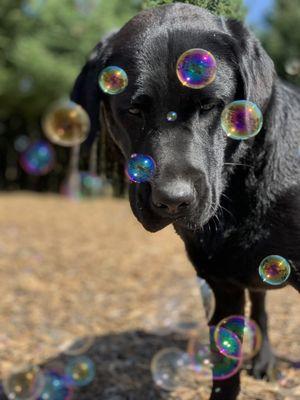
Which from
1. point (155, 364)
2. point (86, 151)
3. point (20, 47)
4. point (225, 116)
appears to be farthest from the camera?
point (20, 47)

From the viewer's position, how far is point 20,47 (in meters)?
14.5

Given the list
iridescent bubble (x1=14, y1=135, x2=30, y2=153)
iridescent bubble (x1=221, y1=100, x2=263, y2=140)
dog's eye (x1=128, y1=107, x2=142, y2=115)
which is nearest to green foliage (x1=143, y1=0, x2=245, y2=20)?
iridescent bubble (x1=221, y1=100, x2=263, y2=140)

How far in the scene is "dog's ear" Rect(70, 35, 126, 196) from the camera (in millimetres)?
2635

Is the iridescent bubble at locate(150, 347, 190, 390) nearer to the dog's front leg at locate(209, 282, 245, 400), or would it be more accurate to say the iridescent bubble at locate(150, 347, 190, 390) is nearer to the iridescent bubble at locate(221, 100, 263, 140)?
the dog's front leg at locate(209, 282, 245, 400)

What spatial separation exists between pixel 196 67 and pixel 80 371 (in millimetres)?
2107

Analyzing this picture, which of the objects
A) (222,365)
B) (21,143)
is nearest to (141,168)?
(222,365)

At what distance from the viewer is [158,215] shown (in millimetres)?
2082

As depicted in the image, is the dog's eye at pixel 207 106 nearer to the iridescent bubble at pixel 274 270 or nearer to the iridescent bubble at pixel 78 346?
the iridescent bubble at pixel 274 270

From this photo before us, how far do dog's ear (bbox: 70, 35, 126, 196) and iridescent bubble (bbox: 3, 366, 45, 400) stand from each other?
1.27 meters

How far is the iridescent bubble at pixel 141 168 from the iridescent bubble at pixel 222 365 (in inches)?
42.9

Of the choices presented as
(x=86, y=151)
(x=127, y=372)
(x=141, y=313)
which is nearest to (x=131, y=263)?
(x=141, y=313)

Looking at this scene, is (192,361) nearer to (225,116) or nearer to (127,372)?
(127,372)

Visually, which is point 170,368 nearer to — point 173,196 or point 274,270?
point 274,270

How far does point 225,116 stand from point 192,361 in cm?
187
